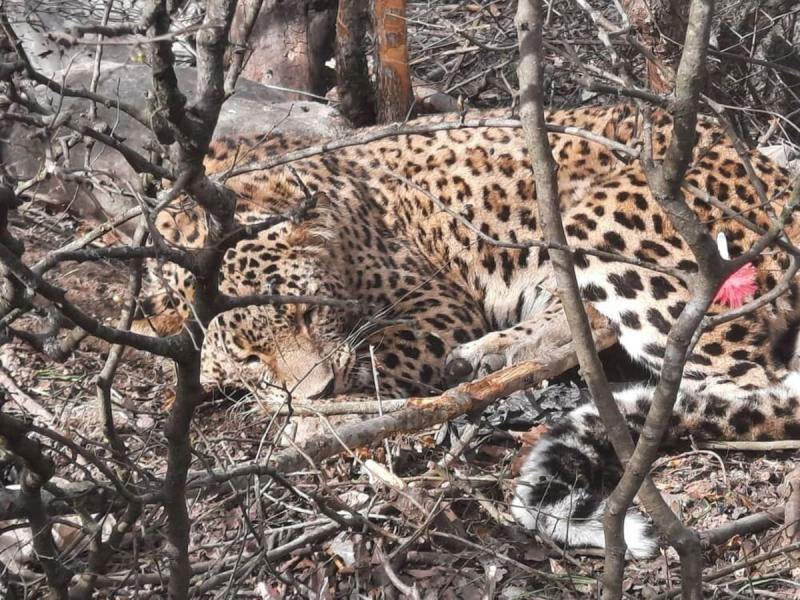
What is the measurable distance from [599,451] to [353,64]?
138 inches

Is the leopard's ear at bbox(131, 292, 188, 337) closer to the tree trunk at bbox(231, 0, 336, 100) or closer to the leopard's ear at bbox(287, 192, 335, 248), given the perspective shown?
the leopard's ear at bbox(287, 192, 335, 248)

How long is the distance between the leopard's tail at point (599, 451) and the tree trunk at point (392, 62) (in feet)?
9.52

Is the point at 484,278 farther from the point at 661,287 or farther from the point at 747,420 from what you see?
the point at 747,420

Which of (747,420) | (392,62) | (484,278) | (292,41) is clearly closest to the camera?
(747,420)

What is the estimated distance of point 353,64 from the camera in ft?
21.8

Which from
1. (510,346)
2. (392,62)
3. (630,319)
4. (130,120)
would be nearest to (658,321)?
(630,319)

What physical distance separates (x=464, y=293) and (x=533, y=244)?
119 inches

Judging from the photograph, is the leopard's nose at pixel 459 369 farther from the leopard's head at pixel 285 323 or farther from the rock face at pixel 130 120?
the rock face at pixel 130 120

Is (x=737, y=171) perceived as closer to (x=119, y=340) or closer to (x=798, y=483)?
(x=798, y=483)

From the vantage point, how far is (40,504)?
102 inches

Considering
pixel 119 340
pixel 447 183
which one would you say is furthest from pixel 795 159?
pixel 119 340

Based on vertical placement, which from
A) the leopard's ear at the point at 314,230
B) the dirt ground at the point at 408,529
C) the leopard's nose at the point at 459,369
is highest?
the leopard's ear at the point at 314,230

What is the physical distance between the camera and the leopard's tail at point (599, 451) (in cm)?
362

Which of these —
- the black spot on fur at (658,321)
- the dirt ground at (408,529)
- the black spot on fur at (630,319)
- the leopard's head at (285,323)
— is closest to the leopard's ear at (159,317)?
the leopard's head at (285,323)
